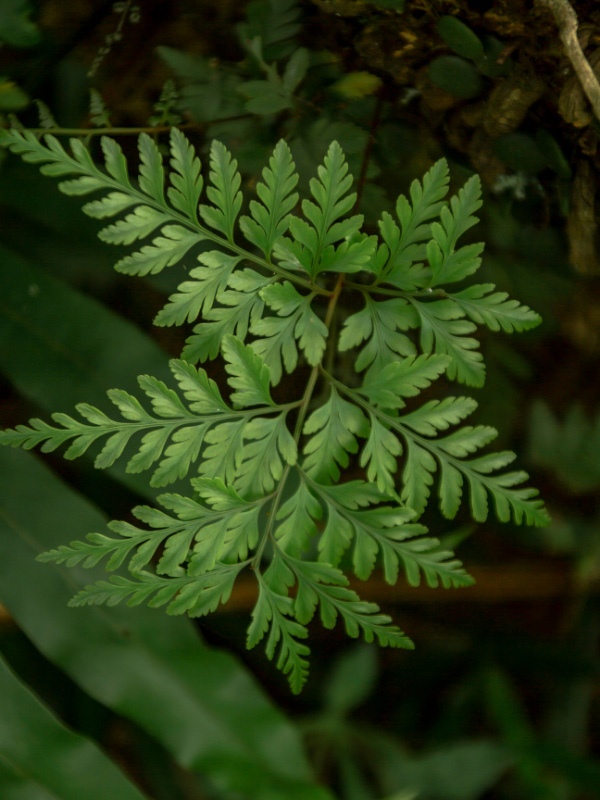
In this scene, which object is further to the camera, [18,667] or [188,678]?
[18,667]

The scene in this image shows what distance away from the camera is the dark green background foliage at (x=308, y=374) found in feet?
1.72

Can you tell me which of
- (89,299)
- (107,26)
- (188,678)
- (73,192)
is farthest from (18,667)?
(107,26)

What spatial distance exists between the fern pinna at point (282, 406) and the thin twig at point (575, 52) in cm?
12

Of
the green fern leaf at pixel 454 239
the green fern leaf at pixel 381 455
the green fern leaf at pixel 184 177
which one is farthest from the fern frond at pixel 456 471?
the green fern leaf at pixel 184 177

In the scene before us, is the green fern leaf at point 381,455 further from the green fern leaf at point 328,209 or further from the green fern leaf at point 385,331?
the green fern leaf at point 328,209

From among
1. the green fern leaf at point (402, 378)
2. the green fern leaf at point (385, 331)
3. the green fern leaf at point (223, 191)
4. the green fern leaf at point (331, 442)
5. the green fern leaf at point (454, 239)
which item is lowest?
the green fern leaf at point (331, 442)

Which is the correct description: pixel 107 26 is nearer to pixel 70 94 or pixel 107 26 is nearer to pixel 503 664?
pixel 70 94

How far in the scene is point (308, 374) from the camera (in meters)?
0.64

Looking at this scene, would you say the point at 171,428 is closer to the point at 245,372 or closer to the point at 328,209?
the point at 245,372

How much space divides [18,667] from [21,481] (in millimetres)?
365

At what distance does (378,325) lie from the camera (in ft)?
1.79

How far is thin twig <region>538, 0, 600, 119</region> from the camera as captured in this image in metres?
0.50

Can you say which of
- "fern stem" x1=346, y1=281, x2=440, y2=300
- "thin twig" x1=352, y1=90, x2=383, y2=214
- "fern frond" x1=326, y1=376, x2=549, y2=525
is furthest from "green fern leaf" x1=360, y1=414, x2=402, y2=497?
"thin twig" x1=352, y1=90, x2=383, y2=214

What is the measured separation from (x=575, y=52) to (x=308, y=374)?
349 mm
